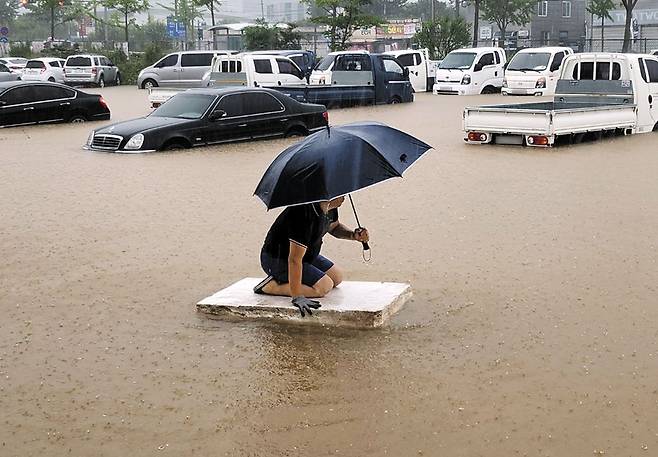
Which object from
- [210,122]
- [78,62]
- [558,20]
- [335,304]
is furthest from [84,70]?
[558,20]

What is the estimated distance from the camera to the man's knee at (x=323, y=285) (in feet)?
22.8

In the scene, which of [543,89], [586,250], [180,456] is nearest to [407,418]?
[180,456]

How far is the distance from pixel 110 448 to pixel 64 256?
457cm

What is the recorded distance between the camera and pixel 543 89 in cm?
3203

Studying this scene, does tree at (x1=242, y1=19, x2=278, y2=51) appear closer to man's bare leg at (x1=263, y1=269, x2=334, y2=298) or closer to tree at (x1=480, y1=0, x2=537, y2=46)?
tree at (x1=480, y1=0, x2=537, y2=46)

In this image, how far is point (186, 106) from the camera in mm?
18500

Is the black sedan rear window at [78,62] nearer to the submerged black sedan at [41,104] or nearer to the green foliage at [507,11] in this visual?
the submerged black sedan at [41,104]

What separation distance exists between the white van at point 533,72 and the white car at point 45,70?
20.0 meters

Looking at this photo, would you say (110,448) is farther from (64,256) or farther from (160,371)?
(64,256)

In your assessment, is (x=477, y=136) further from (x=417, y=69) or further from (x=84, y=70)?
(x=84, y=70)

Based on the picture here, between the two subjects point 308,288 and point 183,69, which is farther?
point 183,69

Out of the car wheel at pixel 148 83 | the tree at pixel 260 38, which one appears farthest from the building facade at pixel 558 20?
the car wheel at pixel 148 83

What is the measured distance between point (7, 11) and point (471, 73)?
273ft

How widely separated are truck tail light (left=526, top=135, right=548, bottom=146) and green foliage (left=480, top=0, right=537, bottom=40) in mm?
47664
